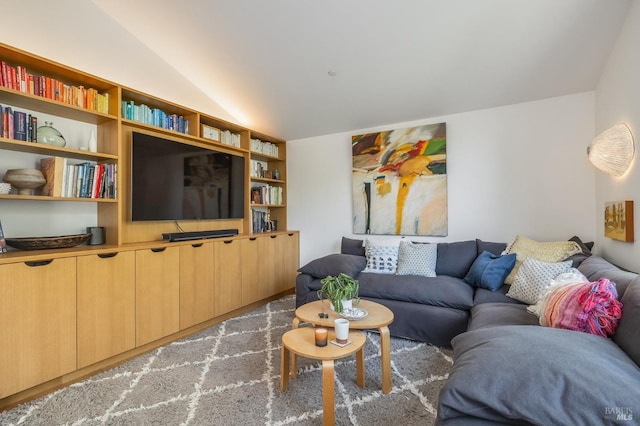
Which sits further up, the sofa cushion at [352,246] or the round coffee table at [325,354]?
the sofa cushion at [352,246]

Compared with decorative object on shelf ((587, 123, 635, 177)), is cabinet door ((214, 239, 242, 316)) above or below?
below

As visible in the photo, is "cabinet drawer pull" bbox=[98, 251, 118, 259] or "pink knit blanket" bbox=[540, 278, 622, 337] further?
"cabinet drawer pull" bbox=[98, 251, 118, 259]

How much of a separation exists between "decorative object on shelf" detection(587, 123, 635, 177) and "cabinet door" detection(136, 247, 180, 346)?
3.33 m

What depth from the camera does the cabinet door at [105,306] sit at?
6.64 ft

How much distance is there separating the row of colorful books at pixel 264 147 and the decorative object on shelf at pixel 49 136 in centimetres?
195

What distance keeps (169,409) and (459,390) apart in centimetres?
155

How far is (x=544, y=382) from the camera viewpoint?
2.93 feet

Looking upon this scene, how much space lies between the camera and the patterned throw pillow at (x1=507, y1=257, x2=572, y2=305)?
6.92 ft

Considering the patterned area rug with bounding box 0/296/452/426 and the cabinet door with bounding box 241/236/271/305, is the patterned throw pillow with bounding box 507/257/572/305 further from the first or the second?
the cabinet door with bounding box 241/236/271/305

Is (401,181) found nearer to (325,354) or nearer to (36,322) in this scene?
(325,354)

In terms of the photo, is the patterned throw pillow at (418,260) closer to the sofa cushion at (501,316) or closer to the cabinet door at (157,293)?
the sofa cushion at (501,316)

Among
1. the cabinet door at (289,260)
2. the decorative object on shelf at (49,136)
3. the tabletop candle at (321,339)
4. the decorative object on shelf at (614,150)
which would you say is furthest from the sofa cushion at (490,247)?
the decorative object on shelf at (49,136)

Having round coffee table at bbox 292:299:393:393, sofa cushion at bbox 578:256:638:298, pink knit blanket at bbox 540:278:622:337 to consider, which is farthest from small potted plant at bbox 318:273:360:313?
sofa cushion at bbox 578:256:638:298

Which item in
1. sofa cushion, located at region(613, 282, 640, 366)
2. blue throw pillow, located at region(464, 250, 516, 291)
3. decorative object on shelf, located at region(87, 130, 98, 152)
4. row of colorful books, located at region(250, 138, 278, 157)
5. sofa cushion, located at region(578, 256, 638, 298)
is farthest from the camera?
row of colorful books, located at region(250, 138, 278, 157)
